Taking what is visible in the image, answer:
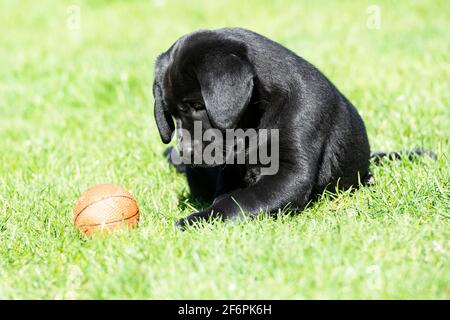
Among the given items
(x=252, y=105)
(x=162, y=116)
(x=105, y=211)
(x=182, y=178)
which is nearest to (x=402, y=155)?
(x=252, y=105)

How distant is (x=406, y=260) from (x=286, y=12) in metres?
7.74

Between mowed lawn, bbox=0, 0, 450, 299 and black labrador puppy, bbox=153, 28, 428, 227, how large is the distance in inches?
8.1

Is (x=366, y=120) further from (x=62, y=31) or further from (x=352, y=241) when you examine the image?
(x=62, y=31)

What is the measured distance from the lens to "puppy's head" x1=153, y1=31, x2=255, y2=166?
3527mm

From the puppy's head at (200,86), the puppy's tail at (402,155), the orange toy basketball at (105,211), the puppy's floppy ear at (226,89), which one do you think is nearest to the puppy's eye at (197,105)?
the puppy's head at (200,86)

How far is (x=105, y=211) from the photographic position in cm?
365

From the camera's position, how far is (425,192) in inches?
151

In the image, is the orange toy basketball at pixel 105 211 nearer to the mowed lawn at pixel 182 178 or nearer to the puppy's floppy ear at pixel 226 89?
the mowed lawn at pixel 182 178

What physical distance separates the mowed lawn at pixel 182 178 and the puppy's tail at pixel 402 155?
128 mm

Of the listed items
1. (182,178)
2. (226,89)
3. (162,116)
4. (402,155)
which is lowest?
(182,178)

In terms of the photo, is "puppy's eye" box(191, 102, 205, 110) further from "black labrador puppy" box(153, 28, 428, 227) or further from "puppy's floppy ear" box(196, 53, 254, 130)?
"puppy's floppy ear" box(196, 53, 254, 130)

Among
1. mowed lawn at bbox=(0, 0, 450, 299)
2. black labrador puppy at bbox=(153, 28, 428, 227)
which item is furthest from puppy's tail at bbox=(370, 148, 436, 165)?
black labrador puppy at bbox=(153, 28, 428, 227)

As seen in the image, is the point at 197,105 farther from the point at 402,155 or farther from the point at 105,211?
the point at 402,155

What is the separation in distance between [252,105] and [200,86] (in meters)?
0.32
